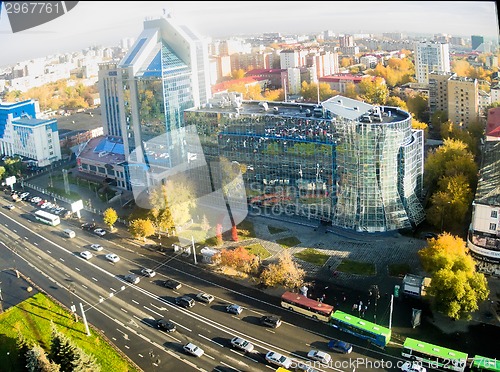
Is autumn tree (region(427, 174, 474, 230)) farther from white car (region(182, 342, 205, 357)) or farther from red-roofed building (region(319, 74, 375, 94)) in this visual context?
red-roofed building (region(319, 74, 375, 94))

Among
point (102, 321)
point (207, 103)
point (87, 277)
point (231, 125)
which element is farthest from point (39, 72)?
point (102, 321)

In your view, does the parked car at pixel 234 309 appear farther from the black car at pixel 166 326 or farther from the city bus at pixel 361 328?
the city bus at pixel 361 328

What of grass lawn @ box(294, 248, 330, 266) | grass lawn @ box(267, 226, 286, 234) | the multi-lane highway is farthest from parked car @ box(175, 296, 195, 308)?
grass lawn @ box(267, 226, 286, 234)

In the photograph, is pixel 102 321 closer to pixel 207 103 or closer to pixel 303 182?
pixel 303 182

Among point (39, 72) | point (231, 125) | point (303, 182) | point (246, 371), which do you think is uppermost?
point (39, 72)

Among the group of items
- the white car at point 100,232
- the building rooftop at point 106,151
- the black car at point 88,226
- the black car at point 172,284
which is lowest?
the black car at point 172,284

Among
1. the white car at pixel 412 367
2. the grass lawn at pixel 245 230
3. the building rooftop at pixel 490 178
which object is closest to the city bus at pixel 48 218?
the grass lawn at pixel 245 230

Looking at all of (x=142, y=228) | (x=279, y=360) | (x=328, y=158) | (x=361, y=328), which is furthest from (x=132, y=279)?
(x=328, y=158)
